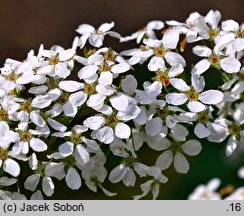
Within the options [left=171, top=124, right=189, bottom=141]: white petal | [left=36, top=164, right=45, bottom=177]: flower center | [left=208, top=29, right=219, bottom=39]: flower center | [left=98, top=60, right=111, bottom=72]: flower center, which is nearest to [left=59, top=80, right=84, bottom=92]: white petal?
[left=98, top=60, right=111, bottom=72]: flower center

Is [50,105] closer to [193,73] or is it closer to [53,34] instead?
[193,73]

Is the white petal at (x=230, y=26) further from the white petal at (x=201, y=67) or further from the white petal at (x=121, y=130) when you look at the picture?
the white petal at (x=121, y=130)

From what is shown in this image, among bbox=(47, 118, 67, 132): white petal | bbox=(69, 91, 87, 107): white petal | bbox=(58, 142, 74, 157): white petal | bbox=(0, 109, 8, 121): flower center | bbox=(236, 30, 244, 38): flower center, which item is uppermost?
bbox=(236, 30, 244, 38): flower center

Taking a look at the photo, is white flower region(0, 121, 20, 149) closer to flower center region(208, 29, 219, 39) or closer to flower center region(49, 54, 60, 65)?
flower center region(49, 54, 60, 65)

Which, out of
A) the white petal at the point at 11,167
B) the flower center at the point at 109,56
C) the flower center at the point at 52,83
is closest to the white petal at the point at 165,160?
the flower center at the point at 109,56

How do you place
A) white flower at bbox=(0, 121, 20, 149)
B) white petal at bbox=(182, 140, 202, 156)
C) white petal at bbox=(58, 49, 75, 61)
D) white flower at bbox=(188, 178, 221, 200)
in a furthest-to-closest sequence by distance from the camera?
white flower at bbox=(188, 178, 221, 200)
white petal at bbox=(182, 140, 202, 156)
white petal at bbox=(58, 49, 75, 61)
white flower at bbox=(0, 121, 20, 149)

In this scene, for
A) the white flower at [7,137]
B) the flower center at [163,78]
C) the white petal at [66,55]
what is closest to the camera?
the white flower at [7,137]

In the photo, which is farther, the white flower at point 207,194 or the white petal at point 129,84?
the white flower at point 207,194
